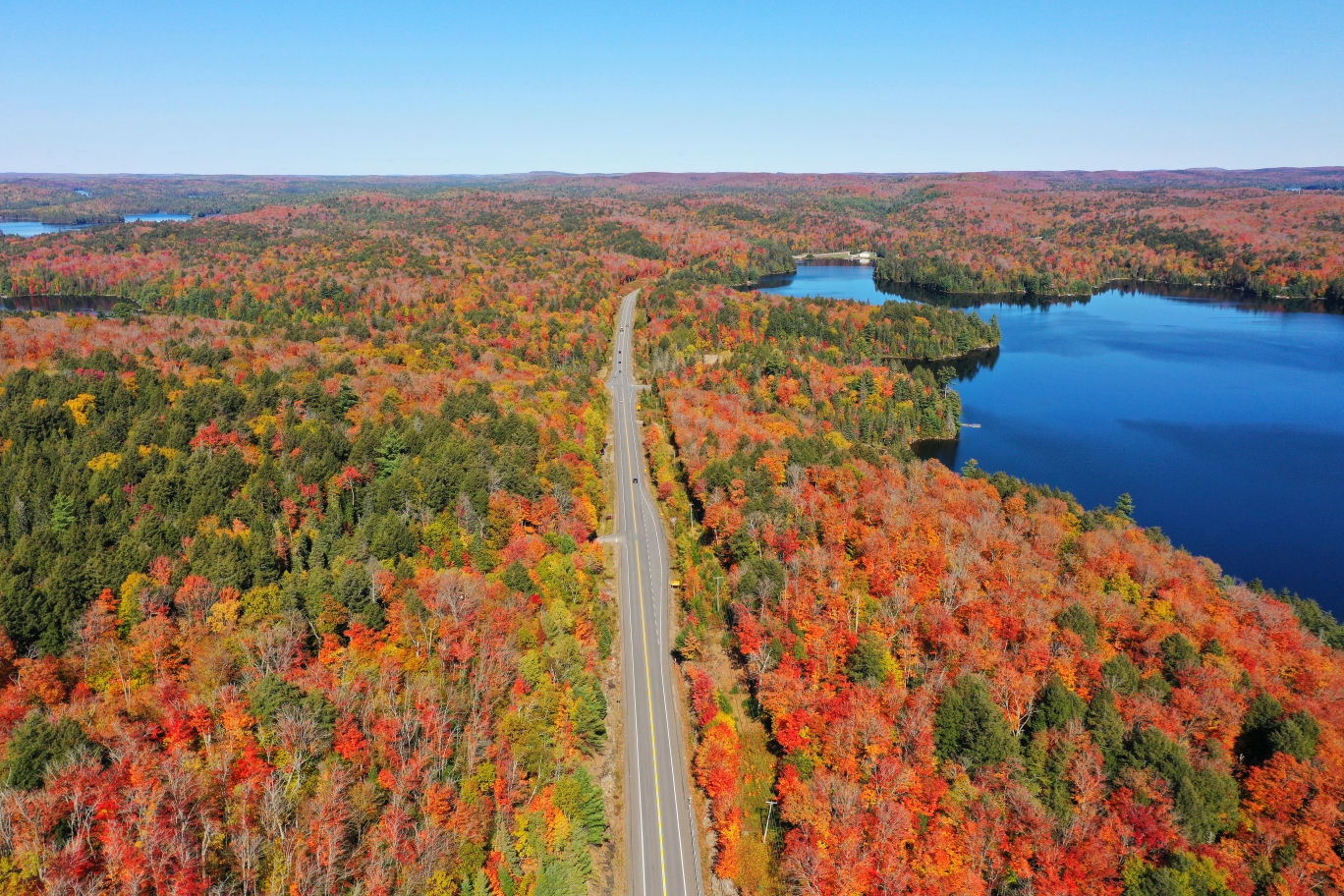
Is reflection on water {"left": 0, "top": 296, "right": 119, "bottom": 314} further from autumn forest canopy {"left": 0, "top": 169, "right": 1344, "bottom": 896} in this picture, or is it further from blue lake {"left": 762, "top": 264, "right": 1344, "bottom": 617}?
blue lake {"left": 762, "top": 264, "right": 1344, "bottom": 617}

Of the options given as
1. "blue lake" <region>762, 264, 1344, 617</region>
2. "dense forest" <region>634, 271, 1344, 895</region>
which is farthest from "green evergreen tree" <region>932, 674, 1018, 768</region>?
"blue lake" <region>762, 264, 1344, 617</region>

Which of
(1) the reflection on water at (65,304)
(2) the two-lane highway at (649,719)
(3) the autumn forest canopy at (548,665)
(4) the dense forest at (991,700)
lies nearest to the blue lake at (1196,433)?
(3) the autumn forest canopy at (548,665)

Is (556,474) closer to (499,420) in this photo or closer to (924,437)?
(499,420)

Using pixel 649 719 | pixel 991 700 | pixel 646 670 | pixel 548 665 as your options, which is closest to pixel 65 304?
pixel 548 665

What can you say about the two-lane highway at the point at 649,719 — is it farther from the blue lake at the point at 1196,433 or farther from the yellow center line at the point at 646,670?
the blue lake at the point at 1196,433

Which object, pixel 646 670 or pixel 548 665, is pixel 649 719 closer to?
pixel 646 670

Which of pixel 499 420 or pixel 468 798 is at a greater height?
→ pixel 499 420

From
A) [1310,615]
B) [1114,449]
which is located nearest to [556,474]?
[1310,615]

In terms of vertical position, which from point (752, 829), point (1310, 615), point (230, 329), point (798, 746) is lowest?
point (752, 829)
